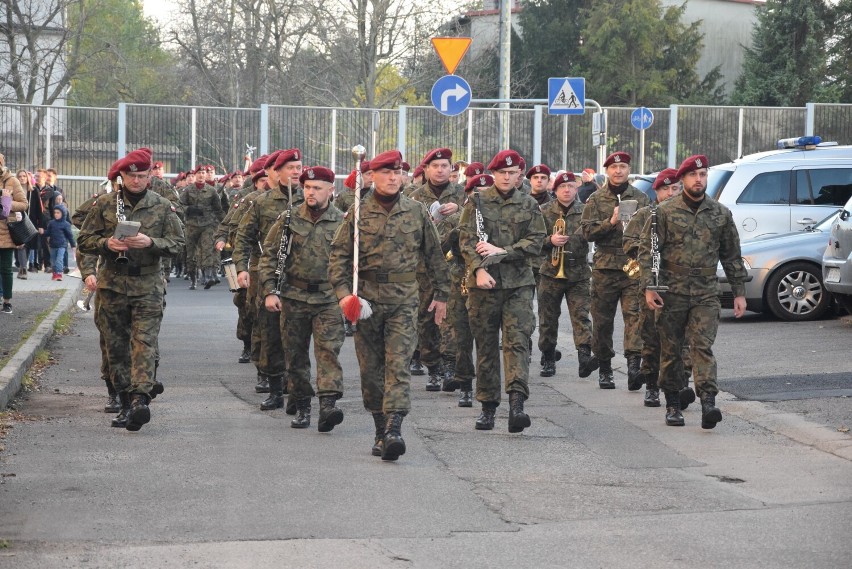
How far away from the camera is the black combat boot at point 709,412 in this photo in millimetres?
9836

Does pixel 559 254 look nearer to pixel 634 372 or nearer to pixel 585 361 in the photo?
pixel 585 361

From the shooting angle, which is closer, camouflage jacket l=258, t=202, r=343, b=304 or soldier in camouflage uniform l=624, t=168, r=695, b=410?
camouflage jacket l=258, t=202, r=343, b=304

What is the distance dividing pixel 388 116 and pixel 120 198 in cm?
2365

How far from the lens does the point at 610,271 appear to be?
1234cm

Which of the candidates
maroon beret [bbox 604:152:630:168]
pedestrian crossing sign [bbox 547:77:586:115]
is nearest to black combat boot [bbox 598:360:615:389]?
maroon beret [bbox 604:152:630:168]

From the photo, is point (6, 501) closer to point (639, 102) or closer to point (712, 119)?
point (712, 119)

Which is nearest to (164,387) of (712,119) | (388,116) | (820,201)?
(820,201)

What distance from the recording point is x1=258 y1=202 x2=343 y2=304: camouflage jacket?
10016 mm

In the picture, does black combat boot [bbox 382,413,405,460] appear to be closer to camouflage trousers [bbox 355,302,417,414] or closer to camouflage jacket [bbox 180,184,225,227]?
camouflage trousers [bbox 355,302,417,414]

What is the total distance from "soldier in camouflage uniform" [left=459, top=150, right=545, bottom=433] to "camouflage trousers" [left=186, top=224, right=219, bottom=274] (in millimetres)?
13521

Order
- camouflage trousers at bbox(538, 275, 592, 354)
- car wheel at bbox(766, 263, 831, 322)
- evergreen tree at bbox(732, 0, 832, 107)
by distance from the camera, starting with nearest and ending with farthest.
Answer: camouflage trousers at bbox(538, 275, 592, 354)
car wheel at bbox(766, 263, 831, 322)
evergreen tree at bbox(732, 0, 832, 107)

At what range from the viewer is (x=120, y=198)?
9.98 metres

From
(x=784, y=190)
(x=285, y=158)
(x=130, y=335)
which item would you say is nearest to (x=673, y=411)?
(x=285, y=158)

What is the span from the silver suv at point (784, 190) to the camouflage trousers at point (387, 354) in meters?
10.7
